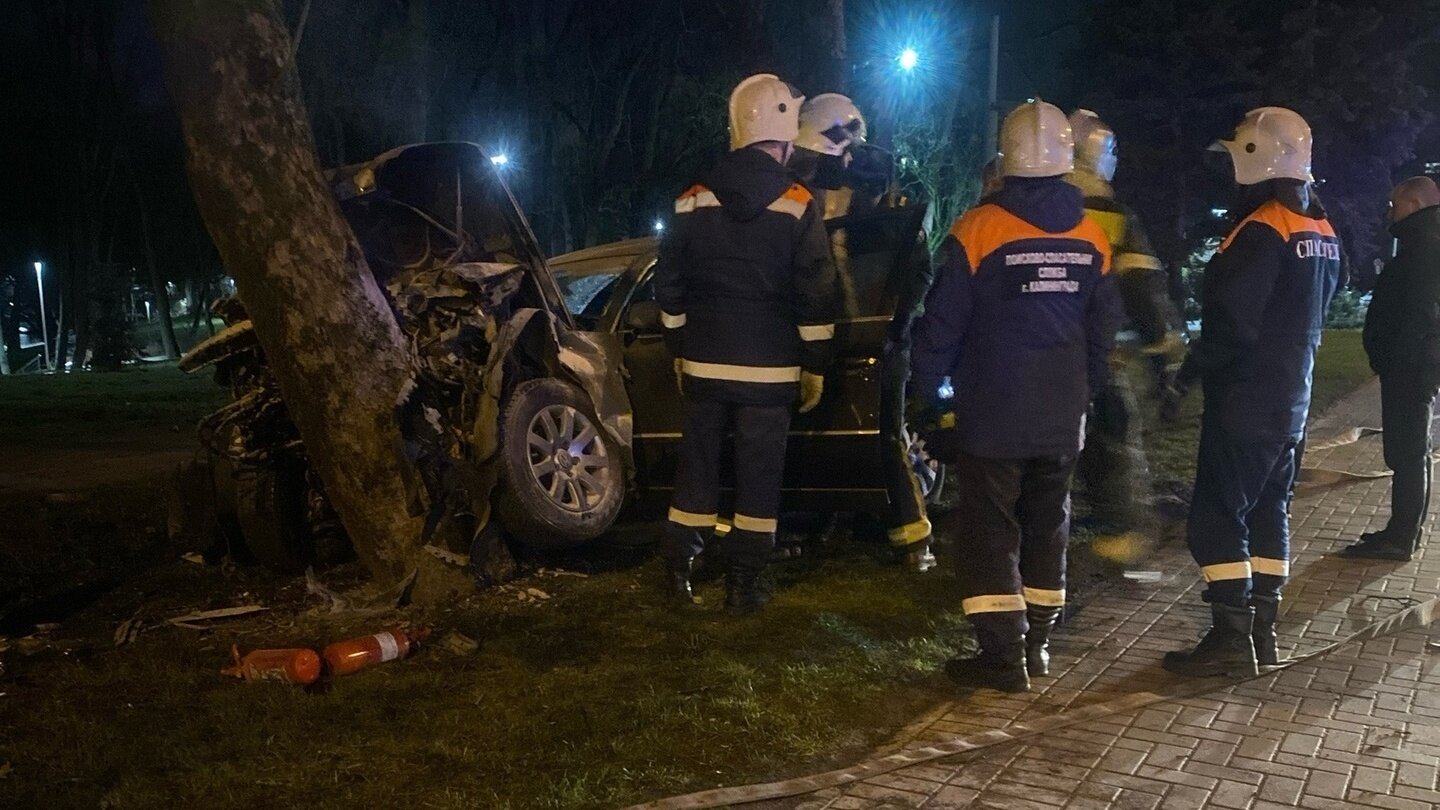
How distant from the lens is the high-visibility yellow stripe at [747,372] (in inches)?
193

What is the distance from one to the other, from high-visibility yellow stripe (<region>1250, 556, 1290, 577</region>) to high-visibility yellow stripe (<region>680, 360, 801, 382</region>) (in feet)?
6.37

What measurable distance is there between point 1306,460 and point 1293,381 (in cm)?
507

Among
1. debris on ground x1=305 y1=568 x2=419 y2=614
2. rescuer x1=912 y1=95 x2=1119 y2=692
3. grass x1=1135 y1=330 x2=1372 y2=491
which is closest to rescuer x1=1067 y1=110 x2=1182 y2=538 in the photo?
grass x1=1135 y1=330 x2=1372 y2=491

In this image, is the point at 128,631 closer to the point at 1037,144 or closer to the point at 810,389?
the point at 810,389

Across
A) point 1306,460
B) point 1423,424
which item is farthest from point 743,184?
point 1306,460

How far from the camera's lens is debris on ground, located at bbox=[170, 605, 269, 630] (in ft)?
16.8

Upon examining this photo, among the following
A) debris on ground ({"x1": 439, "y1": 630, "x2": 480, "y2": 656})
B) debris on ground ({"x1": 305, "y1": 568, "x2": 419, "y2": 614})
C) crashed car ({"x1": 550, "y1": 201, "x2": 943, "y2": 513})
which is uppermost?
crashed car ({"x1": 550, "y1": 201, "x2": 943, "y2": 513})

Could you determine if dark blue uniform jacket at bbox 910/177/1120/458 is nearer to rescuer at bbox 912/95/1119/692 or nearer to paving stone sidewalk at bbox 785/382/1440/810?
rescuer at bbox 912/95/1119/692

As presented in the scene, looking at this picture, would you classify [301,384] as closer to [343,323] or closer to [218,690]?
[343,323]

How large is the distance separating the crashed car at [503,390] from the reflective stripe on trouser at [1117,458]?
0.88 meters

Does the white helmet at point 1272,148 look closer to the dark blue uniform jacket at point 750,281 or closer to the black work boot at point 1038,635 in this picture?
the dark blue uniform jacket at point 750,281

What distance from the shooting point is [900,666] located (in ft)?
14.5

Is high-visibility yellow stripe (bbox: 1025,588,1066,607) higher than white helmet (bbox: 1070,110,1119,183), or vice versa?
white helmet (bbox: 1070,110,1119,183)

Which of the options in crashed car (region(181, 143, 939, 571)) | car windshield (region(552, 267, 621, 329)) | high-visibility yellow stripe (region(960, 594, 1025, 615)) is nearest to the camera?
high-visibility yellow stripe (region(960, 594, 1025, 615))
